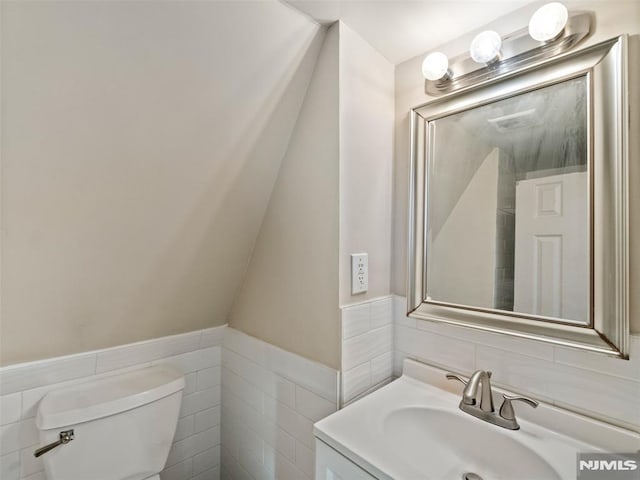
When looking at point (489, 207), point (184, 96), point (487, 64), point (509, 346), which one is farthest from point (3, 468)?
point (487, 64)

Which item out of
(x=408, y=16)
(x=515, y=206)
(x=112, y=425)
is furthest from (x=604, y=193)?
(x=112, y=425)

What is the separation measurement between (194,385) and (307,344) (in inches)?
29.9

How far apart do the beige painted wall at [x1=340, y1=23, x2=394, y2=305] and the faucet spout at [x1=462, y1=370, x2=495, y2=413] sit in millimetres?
398

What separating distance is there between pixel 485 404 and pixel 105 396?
4.16 feet

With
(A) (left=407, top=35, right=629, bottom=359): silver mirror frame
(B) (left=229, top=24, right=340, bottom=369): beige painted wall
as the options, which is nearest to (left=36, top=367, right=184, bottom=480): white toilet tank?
(B) (left=229, top=24, right=340, bottom=369): beige painted wall

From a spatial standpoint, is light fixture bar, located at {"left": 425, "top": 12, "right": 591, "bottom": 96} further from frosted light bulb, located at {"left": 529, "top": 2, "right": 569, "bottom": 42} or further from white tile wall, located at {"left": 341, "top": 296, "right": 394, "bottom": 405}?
white tile wall, located at {"left": 341, "top": 296, "right": 394, "bottom": 405}

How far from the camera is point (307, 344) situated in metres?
1.12

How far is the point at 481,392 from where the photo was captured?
89cm

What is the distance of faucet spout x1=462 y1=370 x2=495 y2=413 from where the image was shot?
Result: 86 centimetres

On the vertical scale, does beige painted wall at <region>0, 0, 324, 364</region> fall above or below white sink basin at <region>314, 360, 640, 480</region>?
above

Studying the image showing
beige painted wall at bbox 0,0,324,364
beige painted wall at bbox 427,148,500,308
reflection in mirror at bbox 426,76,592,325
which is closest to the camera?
beige painted wall at bbox 0,0,324,364

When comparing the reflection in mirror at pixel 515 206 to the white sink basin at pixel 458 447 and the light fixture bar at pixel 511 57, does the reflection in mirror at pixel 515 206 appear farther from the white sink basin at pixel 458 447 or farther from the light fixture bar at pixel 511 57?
the white sink basin at pixel 458 447

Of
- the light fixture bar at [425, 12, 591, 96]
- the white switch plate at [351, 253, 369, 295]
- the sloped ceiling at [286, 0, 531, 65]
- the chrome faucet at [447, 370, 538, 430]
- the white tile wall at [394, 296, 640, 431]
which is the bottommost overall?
the chrome faucet at [447, 370, 538, 430]

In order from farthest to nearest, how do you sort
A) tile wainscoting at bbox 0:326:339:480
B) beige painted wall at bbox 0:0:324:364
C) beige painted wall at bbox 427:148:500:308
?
tile wainscoting at bbox 0:326:339:480 → beige painted wall at bbox 427:148:500:308 → beige painted wall at bbox 0:0:324:364
